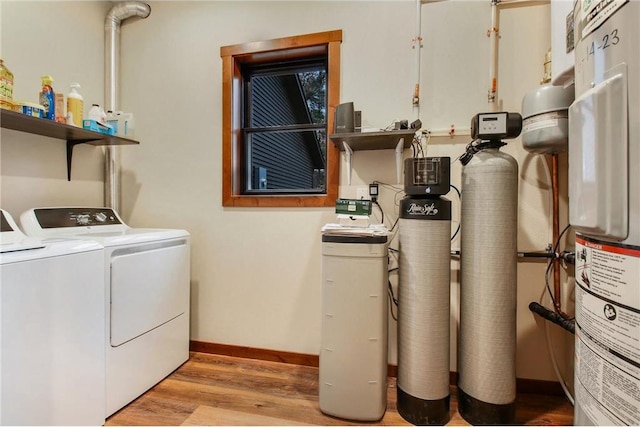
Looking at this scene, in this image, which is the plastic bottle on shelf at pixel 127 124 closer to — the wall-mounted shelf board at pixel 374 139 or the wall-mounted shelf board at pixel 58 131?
the wall-mounted shelf board at pixel 58 131

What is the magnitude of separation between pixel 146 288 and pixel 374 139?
1.62 m

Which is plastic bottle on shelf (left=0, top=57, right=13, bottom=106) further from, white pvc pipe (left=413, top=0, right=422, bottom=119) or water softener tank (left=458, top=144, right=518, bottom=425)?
water softener tank (left=458, top=144, right=518, bottom=425)

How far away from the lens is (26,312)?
1.13m

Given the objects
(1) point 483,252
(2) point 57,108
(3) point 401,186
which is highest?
(2) point 57,108

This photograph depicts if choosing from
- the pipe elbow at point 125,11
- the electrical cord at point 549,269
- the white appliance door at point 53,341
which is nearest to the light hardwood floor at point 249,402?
the white appliance door at point 53,341

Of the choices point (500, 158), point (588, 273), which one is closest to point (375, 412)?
point (588, 273)

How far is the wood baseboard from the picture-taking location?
1.74 metres

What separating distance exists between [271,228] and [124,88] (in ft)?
5.67

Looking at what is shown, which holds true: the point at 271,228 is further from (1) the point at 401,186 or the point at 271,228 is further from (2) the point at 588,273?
(2) the point at 588,273

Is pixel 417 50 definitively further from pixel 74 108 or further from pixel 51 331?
pixel 51 331

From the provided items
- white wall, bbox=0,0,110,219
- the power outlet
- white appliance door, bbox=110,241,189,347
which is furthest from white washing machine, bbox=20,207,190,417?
the power outlet

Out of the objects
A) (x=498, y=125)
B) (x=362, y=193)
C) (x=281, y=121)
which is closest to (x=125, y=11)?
(x=281, y=121)

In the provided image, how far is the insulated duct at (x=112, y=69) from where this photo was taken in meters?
2.28

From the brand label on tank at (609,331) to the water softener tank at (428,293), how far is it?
617mm
